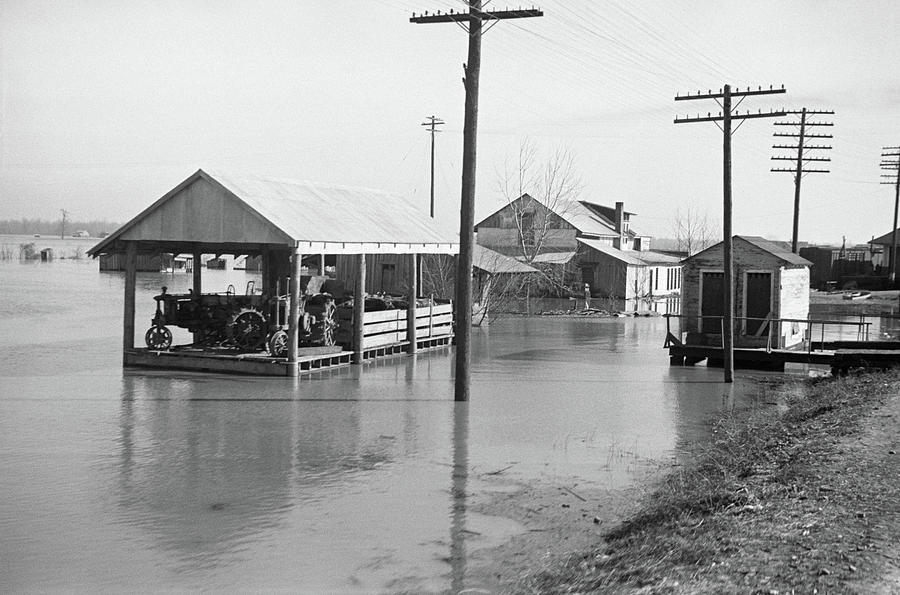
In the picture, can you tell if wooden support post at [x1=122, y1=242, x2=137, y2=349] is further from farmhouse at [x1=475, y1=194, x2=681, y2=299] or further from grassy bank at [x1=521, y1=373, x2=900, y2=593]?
farmhouse at [x1=475, y1=194, x2=681, y2=299]

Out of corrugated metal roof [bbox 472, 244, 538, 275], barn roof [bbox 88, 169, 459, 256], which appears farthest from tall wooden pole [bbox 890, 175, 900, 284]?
barn roof [bbox 88, 169, 459, 256]

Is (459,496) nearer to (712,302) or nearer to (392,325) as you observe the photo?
(392,325)

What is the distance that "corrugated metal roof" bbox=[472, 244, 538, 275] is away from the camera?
41.2 meters

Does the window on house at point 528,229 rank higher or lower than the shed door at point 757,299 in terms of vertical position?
higher

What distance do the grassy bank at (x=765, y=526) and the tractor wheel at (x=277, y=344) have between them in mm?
11087

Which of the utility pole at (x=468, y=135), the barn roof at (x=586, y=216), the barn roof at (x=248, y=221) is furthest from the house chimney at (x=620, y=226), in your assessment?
the utility pole at (x=468, y=135)

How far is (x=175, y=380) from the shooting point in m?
21.6

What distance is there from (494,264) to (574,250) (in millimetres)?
14667

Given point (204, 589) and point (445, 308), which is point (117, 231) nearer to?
point (445, 308)

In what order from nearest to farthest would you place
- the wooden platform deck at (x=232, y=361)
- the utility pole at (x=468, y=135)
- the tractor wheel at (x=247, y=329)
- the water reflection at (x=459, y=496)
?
the water reflection at (x=459, y=496) < the utility pole at (x=468, y=135) < the wooden platform deck at (x=232, y=361) < the tractor wheel at (x=247, y=329)

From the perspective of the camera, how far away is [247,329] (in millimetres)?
24203

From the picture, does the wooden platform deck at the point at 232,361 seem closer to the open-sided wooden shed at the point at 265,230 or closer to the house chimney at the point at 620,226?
the open-sided wooden shed at the point at 265,230

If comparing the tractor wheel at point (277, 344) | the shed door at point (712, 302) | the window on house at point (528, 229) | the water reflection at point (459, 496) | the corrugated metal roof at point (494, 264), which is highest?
the window on house at point (528, 229)

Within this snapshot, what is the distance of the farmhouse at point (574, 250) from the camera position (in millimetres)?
53000
